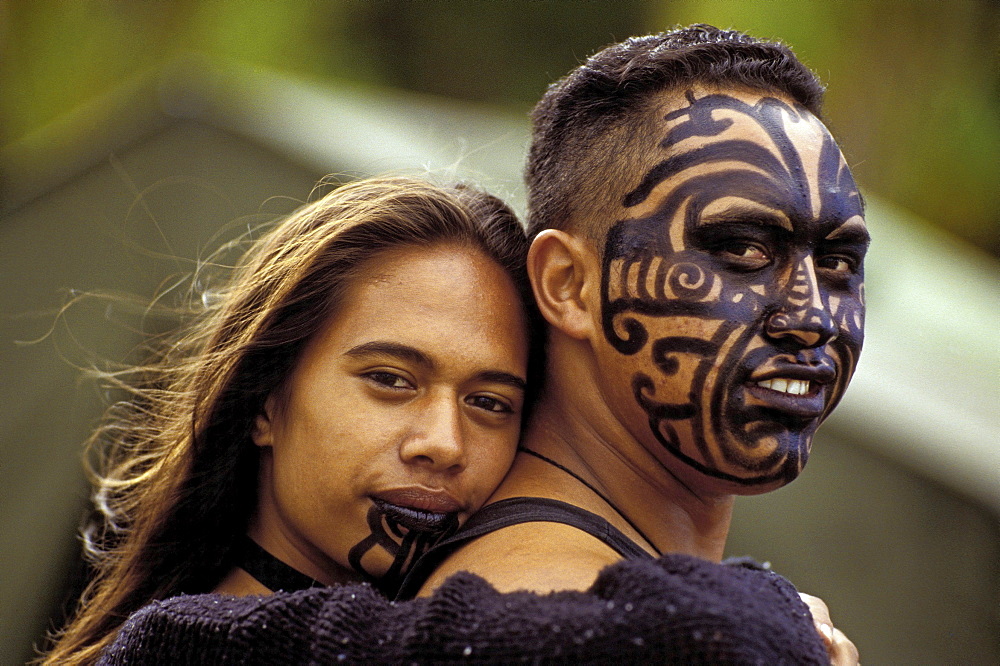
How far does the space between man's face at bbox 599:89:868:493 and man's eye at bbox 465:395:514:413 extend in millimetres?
300

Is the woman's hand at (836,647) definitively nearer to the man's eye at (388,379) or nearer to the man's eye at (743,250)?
the man's eye at (743,250)

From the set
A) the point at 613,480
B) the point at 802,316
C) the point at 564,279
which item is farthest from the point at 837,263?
the point at 613,480

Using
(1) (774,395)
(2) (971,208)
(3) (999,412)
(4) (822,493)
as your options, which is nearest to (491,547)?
(1) (774,395)

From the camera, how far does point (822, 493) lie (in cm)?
472

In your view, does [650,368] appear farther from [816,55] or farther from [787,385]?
[816,55]

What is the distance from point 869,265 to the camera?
23.2 feet

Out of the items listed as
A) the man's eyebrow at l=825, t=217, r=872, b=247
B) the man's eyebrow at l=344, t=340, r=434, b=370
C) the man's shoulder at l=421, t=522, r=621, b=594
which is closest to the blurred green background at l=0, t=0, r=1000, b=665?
the man's eyebrow at l=825, t=217, r=872, b=247

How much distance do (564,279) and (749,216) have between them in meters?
0.56

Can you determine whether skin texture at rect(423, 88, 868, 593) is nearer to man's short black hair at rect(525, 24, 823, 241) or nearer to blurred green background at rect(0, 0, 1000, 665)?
man's short black hair at rect(525, 24, 823, 241)

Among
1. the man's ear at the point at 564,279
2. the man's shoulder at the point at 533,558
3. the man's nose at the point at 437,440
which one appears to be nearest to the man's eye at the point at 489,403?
the man's nose at the point at 437,440

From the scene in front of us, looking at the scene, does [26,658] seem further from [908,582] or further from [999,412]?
[999,412]

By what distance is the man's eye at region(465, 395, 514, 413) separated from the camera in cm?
273

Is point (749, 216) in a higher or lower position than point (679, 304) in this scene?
higher

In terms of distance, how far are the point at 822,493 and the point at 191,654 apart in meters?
3.32
